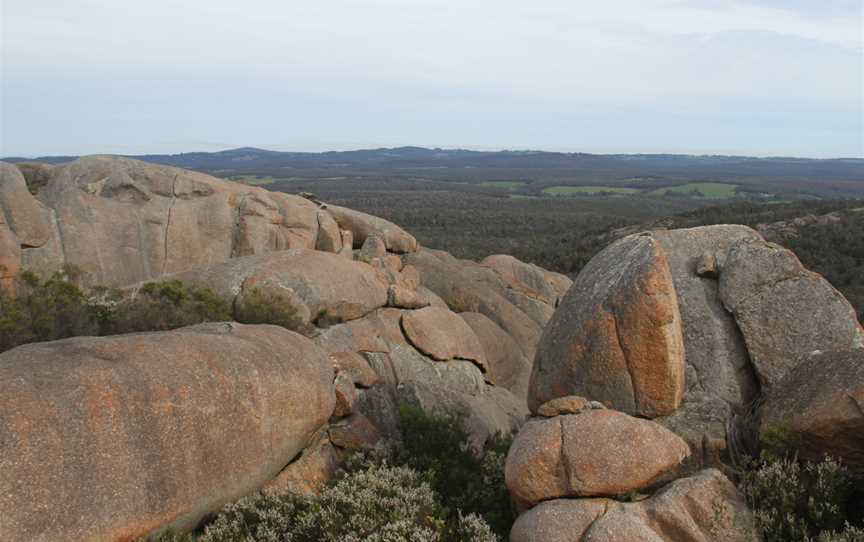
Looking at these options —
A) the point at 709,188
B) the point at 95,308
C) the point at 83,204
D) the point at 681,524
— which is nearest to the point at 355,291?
the point at 95,308

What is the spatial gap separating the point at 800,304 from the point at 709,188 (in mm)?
184922

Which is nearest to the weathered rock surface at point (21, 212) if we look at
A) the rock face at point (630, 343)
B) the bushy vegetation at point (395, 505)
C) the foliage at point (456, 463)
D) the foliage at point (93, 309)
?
the foliage at point (93, 309)

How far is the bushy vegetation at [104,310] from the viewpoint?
13.8 metres

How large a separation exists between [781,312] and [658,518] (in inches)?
207

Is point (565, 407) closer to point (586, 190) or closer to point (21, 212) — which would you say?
point (21, 212)

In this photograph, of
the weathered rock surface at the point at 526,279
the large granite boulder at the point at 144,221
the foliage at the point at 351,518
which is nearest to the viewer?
the foliage at the point at 351,518

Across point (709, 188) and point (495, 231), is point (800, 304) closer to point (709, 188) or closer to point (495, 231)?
point (495, 231)

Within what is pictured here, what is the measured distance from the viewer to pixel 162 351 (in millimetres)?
10031

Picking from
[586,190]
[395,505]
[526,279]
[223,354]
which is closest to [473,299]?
[526,279]

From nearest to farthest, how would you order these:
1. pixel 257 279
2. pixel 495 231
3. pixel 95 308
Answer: pixel 95 308 → pixel 257 279 → pixel 495 231

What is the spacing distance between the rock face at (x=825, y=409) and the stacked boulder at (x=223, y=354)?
641 cm

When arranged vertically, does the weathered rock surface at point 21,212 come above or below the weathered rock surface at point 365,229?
above

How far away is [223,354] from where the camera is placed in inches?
419

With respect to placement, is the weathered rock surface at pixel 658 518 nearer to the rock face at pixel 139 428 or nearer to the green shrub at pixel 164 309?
the rock face at pixel 139 428
